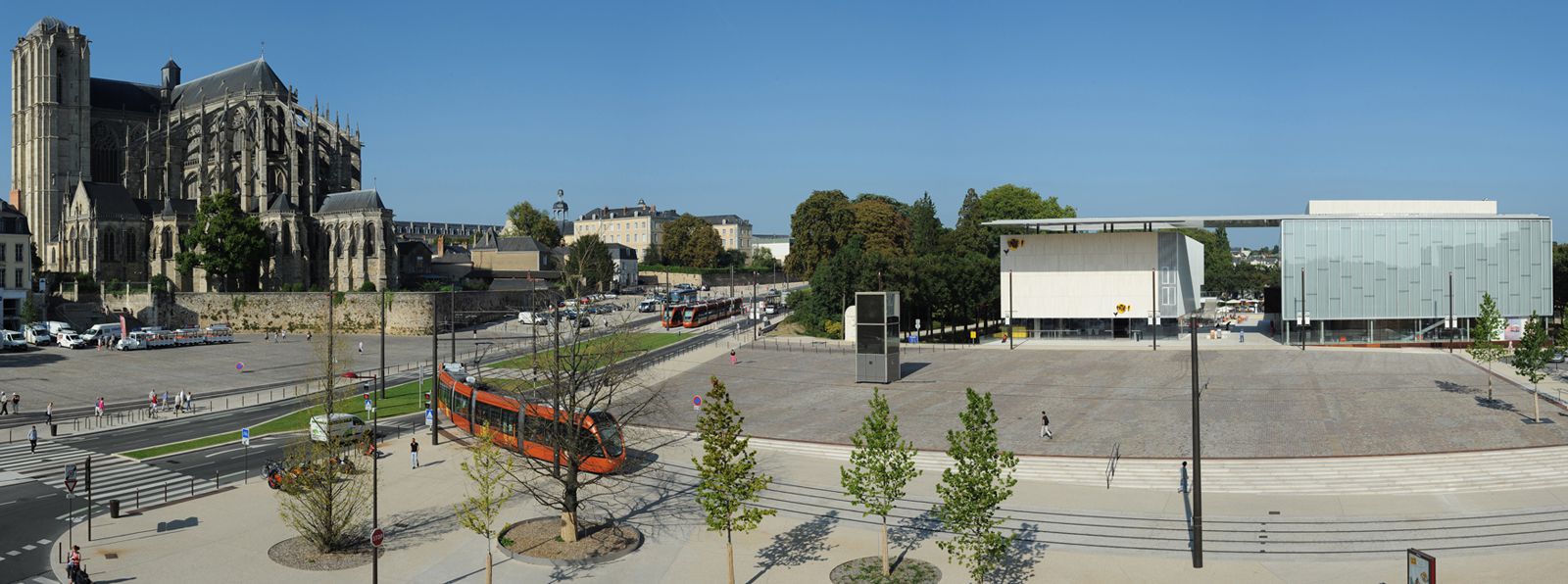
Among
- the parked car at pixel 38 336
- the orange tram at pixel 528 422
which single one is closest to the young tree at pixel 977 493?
the orange tram at pixel 528 422

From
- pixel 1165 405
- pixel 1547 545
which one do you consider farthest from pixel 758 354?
pixel 1547 545

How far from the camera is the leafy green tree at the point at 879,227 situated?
116m

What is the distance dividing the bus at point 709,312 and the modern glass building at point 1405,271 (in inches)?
1334

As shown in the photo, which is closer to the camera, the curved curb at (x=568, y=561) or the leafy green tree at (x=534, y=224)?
the curved curb at (x=568, y=561)

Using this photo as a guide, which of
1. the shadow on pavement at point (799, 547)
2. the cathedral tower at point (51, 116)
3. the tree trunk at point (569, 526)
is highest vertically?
Answer: the cathedral tower at point (51, 116)

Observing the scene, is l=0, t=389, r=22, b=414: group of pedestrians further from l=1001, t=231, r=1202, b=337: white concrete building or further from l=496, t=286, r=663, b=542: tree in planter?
l=1001, t=231, r=1202, b=337: white concrete building

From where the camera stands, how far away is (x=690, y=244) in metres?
148

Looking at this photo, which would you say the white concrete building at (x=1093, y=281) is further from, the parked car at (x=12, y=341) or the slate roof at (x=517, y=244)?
the slate roof at (x=517, y=244)

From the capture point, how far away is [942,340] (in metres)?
77.0

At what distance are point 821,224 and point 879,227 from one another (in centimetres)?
996

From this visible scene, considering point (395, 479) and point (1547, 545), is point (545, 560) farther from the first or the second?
point (1547, 545)

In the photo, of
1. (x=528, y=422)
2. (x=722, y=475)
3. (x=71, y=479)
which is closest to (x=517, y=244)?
(x=528, y=422)

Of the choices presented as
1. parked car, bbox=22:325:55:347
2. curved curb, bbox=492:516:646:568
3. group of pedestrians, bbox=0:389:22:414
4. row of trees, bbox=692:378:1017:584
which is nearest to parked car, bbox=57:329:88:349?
parked car, bbox=22:325:55:347

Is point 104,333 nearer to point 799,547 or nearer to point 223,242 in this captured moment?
point 223,242
